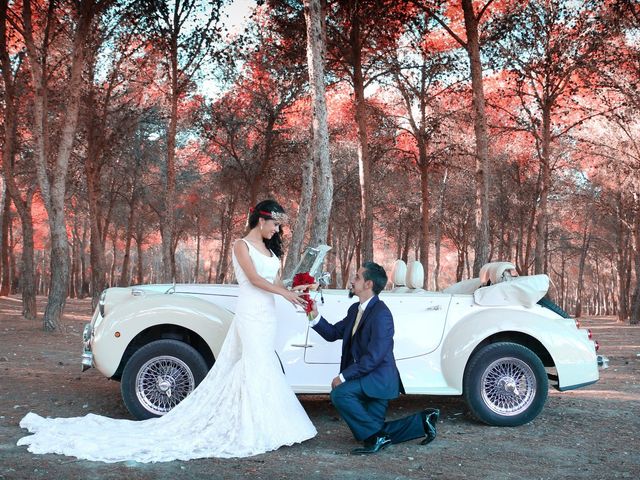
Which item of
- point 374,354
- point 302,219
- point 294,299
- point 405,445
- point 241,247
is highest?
point 302,219

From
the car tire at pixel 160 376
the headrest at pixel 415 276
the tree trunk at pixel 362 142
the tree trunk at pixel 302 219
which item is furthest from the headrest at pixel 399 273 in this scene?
the tree trunk at pixel 362 142

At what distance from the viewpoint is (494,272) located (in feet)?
23.0

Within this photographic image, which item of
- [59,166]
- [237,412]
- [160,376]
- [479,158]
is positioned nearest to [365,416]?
[237,412]

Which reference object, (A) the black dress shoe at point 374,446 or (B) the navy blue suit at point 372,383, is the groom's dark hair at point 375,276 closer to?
(B) the navy blue suit at point 372,383

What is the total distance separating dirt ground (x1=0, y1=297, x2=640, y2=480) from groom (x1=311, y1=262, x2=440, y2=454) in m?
0.17

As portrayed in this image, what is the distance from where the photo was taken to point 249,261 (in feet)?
19.0

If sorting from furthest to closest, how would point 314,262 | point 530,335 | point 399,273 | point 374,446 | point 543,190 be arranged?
point 543,190
point 399,273
point 530,335
point 314,262
point 374,446

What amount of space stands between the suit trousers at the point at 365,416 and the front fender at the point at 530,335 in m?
0.88

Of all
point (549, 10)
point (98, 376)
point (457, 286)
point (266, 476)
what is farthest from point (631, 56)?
point (266, 476)

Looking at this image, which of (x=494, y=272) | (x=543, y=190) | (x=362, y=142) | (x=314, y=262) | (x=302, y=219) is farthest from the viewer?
(x=543, y=190)

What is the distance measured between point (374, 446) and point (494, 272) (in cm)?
245

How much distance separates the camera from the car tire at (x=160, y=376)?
19.9ft

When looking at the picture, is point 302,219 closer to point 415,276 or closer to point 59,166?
point 59,166

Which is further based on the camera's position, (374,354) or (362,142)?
(362,142)
